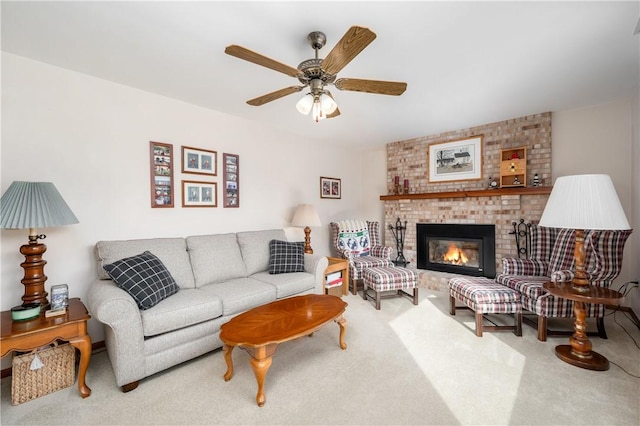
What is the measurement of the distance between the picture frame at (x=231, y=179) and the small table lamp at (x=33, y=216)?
1613mm

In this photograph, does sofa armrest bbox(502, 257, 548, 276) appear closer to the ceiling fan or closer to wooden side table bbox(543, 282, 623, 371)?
wooden side table bbox(543, 282, 623, 371)

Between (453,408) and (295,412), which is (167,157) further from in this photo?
(453,408)

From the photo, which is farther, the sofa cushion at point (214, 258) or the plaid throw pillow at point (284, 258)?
the plaid throw pillow at point (284, 258)

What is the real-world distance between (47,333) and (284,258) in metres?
2.06

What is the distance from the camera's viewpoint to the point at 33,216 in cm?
187

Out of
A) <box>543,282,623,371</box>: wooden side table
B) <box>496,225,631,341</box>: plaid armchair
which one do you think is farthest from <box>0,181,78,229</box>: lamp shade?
<box>496,225,631,341</box>: plaid armchair

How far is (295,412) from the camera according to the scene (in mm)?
1688

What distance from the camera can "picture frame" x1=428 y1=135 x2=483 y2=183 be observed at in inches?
165

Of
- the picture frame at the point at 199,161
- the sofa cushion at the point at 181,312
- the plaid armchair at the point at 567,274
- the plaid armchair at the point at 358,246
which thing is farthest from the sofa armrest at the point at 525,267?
the picture frame at the point at 199,161

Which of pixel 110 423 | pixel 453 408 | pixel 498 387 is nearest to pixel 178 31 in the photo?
pixel 110 423

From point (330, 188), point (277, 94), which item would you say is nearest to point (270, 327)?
point (277, 94)

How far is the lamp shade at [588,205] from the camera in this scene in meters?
2.00

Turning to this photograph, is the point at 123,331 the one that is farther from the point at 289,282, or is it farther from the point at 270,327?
the point at 289,282

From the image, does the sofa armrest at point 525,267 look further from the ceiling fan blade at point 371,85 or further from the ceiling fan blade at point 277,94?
the ceiling fan blade at point 277,94
